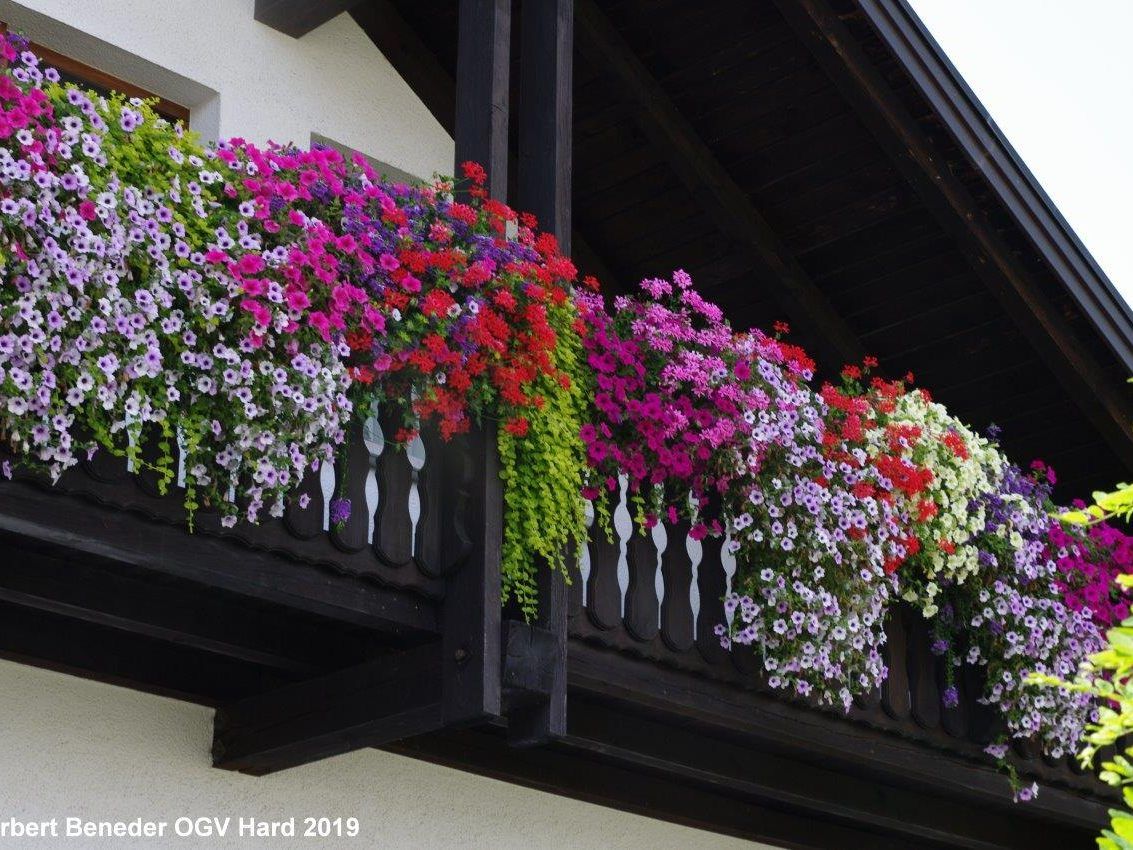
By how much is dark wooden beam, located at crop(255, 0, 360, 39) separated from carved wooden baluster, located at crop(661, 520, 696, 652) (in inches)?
120

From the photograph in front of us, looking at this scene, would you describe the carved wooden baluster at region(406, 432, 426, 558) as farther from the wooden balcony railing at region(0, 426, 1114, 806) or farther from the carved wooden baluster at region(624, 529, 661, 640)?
the carved wooden baluster at region(624, 529, 661, 640)

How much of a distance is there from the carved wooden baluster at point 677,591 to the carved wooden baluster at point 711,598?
1.7 inches

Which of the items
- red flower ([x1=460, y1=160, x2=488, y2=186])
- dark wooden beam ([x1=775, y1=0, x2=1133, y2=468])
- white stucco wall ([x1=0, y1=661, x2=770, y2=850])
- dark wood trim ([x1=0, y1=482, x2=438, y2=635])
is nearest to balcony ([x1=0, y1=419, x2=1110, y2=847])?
dark wood trim ([x1=0, y1=482, x2=438, y2=635])

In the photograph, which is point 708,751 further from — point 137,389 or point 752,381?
point 137,389

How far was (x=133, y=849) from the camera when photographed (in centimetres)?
550

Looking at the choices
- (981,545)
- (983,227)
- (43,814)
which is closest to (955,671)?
(981,545)

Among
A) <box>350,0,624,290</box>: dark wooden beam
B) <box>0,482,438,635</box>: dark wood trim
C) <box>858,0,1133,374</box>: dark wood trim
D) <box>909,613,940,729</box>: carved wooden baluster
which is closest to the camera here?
<box>0,482,438,635</box>: dark wood trim

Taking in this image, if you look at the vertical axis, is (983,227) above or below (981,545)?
above

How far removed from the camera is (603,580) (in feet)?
18.2

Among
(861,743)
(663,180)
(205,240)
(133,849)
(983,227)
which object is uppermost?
(663,180)

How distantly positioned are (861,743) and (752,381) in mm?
1474

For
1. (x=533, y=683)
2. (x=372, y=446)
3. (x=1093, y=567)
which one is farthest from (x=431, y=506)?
(x=1093, y=567)

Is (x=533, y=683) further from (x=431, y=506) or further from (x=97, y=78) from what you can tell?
(x=97, y=78)

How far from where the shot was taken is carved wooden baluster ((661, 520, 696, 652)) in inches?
224
